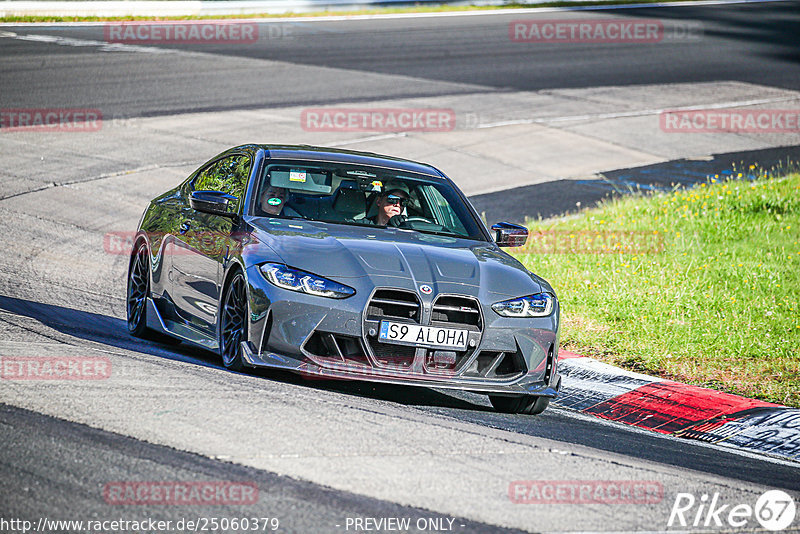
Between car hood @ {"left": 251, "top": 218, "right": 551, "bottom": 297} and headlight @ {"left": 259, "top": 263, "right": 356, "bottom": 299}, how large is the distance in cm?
5

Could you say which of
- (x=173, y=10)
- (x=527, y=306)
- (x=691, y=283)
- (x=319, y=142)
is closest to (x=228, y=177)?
(x=527, y=306)

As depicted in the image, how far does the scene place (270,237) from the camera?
7.30 meters

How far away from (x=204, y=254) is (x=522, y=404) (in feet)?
7.84

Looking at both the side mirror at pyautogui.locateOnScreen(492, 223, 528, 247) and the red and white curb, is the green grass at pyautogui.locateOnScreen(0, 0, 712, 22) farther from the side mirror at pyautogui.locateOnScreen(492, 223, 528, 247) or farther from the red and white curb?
the red and white curb

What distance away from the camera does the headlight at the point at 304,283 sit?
6.74 meters

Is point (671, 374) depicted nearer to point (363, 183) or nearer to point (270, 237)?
point (363, 183)

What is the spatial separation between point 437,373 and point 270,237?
140 cm

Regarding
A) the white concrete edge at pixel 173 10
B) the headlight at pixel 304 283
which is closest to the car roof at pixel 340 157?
the headlight at pixel 304 283

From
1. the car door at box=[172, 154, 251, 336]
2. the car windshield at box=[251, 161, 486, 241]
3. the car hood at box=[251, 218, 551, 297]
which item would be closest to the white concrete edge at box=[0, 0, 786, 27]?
the car door at box=[172, 154, 251, 336]

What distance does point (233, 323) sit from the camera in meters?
7.26

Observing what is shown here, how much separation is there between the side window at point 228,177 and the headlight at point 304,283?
1295 mm

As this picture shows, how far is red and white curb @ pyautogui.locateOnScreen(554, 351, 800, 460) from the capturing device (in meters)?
7.63

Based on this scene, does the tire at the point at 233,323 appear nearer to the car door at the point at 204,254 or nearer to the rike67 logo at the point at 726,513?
the car door at the point at 204,254

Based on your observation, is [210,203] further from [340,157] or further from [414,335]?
[414,335]
